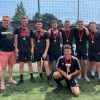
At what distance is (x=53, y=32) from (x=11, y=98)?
2446 mm

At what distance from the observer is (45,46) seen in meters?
9.23

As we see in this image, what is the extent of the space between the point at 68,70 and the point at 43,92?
2.92 ft

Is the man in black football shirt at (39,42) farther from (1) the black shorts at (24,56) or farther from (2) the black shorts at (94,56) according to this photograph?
(2) the black shorts at (94,56)

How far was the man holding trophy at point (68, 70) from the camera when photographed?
829cm

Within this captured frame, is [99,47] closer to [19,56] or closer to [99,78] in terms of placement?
[99,78]

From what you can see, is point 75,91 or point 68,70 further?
point 68,70

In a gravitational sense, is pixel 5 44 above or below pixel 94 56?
above

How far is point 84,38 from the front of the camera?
30.8 ft

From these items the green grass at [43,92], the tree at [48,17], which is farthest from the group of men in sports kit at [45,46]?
the tree at [48,17]

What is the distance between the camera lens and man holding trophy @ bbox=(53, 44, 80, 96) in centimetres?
829

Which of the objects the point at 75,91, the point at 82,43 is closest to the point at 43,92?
the point at 75,91

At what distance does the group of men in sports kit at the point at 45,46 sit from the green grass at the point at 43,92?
0.68ft

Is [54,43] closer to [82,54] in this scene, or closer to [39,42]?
[39,42]

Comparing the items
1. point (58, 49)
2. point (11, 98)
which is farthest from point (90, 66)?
point (11, 98)
